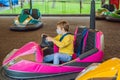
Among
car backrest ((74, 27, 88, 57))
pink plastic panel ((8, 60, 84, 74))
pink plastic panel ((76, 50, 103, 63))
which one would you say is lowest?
pink plastic panel ((8, 60, 84, 74))

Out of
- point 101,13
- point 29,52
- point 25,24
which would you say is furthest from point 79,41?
point 101,13

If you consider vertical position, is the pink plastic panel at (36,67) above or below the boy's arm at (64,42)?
below

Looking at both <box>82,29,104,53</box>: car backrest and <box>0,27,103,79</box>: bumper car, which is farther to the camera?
<box>82,29,104,53</box>: car backrest

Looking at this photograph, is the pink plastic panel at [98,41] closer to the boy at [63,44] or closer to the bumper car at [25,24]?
the boy at [63,44]

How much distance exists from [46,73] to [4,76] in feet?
1.39

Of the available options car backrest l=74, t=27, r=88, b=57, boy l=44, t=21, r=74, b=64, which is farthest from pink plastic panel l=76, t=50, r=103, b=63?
car backrest l=74, t=27, r=88, b=57

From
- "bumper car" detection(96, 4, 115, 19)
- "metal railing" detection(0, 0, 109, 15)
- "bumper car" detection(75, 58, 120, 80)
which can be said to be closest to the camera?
"bumper car" detection(75, 58, 120, 80)

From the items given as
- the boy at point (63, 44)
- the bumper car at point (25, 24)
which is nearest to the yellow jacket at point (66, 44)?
the boy at point (63, 44)

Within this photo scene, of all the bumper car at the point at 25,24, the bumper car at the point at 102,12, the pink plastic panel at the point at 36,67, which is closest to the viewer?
the pink plastic panel at the point at 36,67

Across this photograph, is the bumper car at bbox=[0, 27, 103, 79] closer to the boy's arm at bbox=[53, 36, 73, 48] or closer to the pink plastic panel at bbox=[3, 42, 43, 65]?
the pink plastic panel at bbox=[3, 42, 43, 65]

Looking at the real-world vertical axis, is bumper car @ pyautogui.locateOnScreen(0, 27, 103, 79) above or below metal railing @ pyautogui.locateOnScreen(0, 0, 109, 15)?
below

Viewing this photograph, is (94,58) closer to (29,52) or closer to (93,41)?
(93,41)

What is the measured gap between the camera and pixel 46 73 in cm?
255

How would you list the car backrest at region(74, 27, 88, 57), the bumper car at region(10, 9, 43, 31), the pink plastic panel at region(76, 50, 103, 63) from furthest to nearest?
the bumper car at region(10, 9, 43, 31) → the car backrest at region(74, 27, 88, 57) → the pink plastic panel at region(76, 50, 103, 63)
